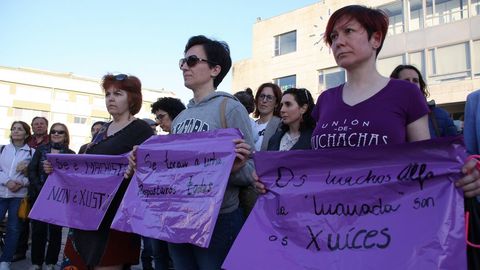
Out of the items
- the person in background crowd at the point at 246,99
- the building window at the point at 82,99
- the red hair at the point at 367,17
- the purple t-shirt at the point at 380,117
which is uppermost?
the building window at the point at 82,99

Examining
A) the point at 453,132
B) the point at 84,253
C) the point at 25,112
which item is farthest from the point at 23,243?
the point at 25,112

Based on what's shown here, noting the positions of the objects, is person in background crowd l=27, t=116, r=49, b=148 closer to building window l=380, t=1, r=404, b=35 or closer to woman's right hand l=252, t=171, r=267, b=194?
woman's right hand l=252, t=171, r=267, b=194

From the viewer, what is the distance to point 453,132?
117 inches

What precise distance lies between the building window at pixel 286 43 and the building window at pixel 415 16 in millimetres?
6641

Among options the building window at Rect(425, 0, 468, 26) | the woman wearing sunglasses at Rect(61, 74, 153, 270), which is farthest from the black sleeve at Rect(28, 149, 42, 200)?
the building window at Rect(425, 0, 468, 26)

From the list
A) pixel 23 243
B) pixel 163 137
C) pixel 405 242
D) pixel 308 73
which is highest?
pixel 308 73

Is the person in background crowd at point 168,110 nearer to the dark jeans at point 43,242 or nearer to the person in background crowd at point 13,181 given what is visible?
the dark jeans at point 43,242

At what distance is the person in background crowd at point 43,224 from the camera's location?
504 centimetres

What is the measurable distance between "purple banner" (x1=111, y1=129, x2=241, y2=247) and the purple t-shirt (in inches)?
23.7

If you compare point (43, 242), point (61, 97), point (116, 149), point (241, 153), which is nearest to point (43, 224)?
point (43, 242)

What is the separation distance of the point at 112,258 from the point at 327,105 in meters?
1.90

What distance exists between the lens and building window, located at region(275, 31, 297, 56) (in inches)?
→ 931

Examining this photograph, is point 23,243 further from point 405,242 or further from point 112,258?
point 405,242

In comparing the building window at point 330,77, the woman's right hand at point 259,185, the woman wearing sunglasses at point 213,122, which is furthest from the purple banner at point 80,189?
the building window at point 330,77
